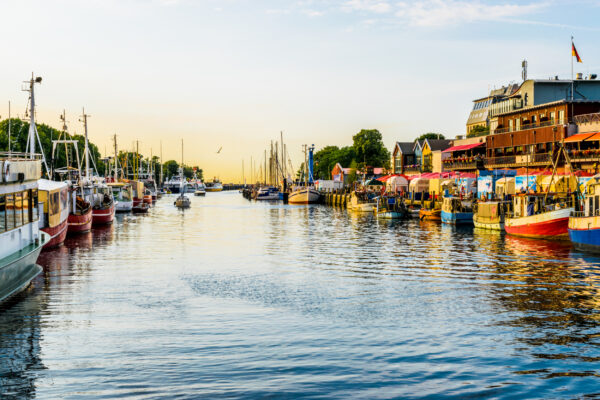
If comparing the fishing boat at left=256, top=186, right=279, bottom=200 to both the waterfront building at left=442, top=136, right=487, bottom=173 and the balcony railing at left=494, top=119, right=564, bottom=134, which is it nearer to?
the waterfront building at left=442, top=136, right=487, bottom=173

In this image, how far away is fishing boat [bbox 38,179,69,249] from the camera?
4078 cm

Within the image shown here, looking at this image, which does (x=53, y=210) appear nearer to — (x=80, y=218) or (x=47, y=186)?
(x=47, y=186)

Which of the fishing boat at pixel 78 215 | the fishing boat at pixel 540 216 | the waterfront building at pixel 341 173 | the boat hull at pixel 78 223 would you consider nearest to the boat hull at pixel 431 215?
the fishing boat at pixel 540 216

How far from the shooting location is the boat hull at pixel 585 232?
127 feet

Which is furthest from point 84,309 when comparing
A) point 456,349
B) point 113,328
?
point 456,349

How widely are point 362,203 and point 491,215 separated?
40893 millimetres

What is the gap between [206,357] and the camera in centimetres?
1694

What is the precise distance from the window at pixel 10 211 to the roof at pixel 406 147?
4809 inches

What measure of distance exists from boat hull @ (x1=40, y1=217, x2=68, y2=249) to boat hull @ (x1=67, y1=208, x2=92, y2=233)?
228 inches

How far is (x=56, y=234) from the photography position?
44375 millimetres

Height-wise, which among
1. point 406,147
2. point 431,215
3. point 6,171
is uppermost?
point 406,147

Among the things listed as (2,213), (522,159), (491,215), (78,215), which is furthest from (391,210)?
(2,213)

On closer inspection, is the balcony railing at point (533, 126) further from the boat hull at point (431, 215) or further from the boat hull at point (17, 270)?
the boat hull at point (17, 270)

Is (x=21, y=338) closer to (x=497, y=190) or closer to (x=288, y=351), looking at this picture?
(x=288, y=351)
